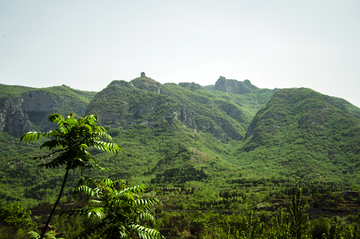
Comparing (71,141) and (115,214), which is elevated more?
(71,141)

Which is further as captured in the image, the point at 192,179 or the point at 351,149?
the point at 351,149

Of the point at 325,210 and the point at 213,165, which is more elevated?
the point at 325,210

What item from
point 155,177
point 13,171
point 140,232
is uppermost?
point 140,232

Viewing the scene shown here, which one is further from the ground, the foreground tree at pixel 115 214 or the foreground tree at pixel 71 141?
the foreground tree at pixel 71 141

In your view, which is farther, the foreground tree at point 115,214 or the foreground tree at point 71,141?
the foreground tree at point 71,141

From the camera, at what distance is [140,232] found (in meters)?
5.77

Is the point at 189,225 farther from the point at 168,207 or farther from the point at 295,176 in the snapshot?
the point at 295,176

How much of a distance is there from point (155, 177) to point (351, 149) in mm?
157154

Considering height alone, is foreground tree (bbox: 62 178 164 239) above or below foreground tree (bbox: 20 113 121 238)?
below

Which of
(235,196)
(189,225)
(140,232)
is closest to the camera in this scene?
(140,232)

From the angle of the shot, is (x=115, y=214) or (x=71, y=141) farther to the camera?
(x=71, y=141)

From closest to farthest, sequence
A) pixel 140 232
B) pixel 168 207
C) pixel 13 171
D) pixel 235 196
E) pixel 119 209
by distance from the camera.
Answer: pixel 140 232, pixel 119 209, pixel 168 207, pixel 235 196, pixel 13 171

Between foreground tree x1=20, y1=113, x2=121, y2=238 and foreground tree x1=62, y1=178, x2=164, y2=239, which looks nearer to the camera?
foreground tree x1=62, y1=178, x2=164, y2=239

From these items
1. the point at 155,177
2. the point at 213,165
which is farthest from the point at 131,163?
the point at 213,165
